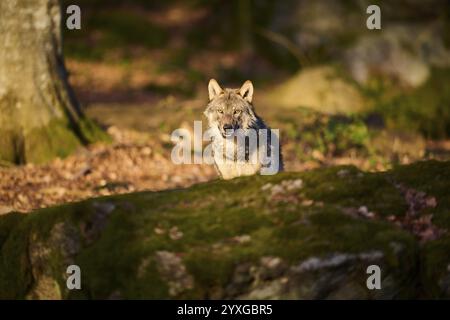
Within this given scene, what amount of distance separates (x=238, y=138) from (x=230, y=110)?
16.4 inches

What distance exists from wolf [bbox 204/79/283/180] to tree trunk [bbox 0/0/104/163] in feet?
11.4

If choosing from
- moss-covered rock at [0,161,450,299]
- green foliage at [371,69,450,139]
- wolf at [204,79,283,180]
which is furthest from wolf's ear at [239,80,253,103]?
green foliage at [371,69,450,139]

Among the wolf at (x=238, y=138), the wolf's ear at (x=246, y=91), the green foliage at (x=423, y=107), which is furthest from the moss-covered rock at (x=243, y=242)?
the green foliage at (x=423, y=107)

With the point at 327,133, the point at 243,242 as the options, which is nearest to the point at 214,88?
the point at 243,242

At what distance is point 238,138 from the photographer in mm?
9727

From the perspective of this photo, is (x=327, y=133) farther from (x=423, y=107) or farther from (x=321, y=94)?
(x=423, y=107)

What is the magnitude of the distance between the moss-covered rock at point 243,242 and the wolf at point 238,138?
2267 mm

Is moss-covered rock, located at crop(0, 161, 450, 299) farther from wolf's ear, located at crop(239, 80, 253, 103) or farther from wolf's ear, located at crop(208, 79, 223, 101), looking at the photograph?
A: wolf's ear, located at crop(208, 79, 223, 101)

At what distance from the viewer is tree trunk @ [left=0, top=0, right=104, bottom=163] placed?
11.6 meters

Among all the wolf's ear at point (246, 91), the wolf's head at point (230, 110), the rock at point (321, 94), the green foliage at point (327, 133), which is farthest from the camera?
the rock at point (321, 94)

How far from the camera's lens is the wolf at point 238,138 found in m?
9.70

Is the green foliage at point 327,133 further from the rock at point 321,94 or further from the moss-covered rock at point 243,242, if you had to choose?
the moss-covered rock at point 243,242

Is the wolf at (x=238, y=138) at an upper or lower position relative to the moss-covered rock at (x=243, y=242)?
upper

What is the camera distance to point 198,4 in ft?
88.4
